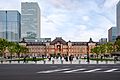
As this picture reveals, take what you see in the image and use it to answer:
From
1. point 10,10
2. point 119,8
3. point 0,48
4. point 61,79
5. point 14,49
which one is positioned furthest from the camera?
point 10,10

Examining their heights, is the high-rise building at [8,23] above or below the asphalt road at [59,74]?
above

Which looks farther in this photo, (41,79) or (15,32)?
(15,32)

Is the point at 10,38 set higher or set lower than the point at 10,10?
lower

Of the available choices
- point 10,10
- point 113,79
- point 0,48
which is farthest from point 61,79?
point 10,10

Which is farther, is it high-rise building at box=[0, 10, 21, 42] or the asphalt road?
high-rise building at box=[0, 10, 21, 42]

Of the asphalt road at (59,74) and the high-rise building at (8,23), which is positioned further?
the high-rise building at (8,23)

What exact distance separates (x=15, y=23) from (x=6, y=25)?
699cm

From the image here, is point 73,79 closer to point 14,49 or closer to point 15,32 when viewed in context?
point 14,49

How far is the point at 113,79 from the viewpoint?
18.5 m

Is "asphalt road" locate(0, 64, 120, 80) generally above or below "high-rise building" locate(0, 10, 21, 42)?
below

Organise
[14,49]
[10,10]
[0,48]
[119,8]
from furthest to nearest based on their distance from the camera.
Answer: [10,10]
[119,8]
[14,49]
[0,48]

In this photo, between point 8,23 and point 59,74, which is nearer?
point 59,74

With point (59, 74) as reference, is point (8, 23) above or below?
above

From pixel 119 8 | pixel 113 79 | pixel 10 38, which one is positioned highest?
pixel 119 8
